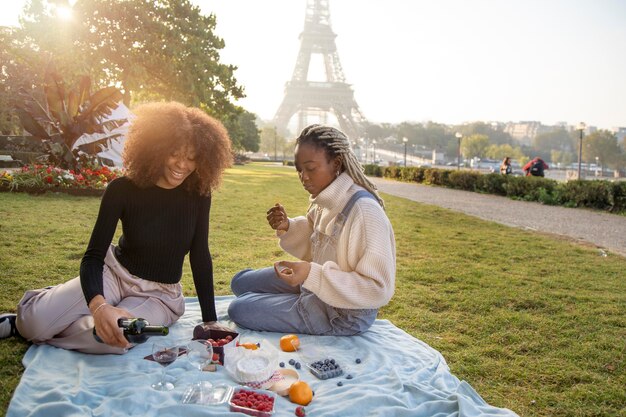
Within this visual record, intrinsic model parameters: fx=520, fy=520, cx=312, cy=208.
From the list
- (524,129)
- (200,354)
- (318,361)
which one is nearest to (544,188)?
(318,361)

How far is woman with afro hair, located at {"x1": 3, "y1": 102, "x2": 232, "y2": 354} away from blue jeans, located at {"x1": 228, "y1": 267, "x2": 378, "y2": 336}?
1.06ft

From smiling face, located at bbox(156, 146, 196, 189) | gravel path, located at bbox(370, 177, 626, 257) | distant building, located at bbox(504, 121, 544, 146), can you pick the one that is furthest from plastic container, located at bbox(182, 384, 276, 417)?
distant building, located at bbox(504, 121, 544, 146)

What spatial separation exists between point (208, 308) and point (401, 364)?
4.42 ft

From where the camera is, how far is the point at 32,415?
7.96ft

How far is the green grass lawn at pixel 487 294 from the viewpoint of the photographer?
3334 millimetres

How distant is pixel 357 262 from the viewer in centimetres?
333

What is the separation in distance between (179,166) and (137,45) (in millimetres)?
22305

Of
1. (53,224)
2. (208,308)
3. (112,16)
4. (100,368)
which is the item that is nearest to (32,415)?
(100,368)

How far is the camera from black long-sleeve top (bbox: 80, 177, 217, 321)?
125 inches

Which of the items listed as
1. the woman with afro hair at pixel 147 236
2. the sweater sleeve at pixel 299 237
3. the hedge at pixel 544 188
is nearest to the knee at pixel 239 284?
the sweater sleeve at pixel 299 237

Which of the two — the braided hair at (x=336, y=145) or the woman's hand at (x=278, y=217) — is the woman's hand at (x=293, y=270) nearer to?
the braided hair at (x=336, y=145)

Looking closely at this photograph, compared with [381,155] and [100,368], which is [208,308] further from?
[381,155]

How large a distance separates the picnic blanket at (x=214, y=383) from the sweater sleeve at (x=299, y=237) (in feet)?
2.68

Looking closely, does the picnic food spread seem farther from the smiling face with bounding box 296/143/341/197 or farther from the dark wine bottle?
the smiling face with bounding box 296/143/341/197
